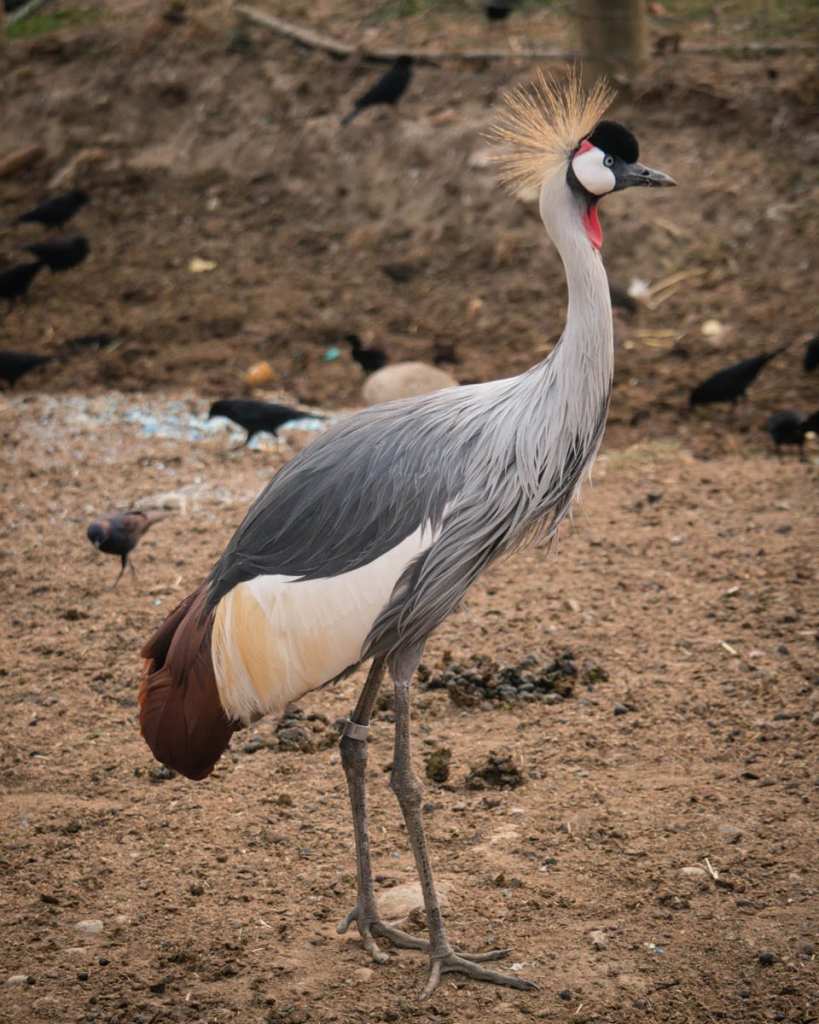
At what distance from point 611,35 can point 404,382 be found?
12.6 feet

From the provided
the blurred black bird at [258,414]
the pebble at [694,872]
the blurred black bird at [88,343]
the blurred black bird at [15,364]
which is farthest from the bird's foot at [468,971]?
the blurred black bird at [88,343]

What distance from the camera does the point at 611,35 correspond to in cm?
995

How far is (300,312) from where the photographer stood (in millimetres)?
9461

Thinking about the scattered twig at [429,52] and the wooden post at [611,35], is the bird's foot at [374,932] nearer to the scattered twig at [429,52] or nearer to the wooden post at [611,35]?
the wooden post at [611,35]

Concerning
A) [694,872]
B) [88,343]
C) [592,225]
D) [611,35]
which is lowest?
[88,343]

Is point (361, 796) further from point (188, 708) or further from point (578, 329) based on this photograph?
point (578, 329)

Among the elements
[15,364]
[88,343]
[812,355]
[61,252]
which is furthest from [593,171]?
[61,252]

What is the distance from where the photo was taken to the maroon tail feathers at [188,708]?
3871 mm

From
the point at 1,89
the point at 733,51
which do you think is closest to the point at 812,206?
the point at 733,51

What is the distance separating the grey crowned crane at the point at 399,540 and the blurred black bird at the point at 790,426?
10.8 feet

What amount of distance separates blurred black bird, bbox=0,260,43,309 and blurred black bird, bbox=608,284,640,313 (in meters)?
4.34

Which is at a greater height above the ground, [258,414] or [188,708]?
[188,708]

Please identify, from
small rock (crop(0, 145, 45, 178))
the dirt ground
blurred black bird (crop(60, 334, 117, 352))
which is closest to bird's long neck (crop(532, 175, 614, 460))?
the dirt ground

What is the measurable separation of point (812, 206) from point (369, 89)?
12.5 feet
